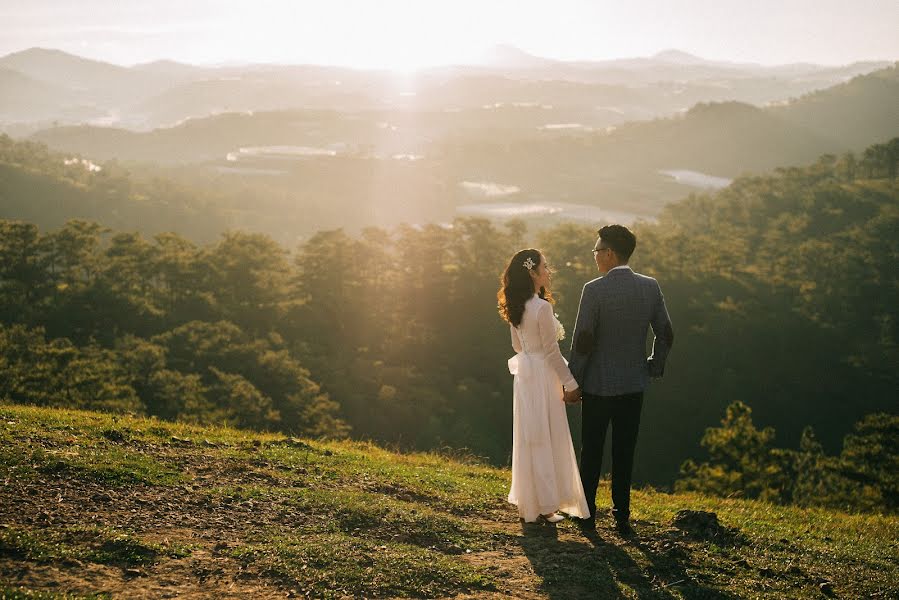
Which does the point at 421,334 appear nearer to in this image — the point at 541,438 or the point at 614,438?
the point at 541,438

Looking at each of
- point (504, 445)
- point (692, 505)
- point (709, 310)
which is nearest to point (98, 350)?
point (504, 445)

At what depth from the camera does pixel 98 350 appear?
4581cm

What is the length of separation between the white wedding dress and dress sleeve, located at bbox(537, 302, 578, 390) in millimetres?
50

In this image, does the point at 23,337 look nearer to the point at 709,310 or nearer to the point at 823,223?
the point at 709,310

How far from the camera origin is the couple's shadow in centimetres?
745

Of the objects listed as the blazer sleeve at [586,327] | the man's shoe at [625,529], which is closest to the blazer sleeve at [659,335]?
the blazer sleeve at [586,327]

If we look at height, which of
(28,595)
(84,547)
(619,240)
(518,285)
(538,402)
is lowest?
(84,547)

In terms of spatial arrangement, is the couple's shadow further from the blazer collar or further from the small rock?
the small rock

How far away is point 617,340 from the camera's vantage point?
27.5ft

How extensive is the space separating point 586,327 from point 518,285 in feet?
3.22

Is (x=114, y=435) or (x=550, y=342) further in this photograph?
(x=114, y=435)

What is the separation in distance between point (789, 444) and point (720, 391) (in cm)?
828

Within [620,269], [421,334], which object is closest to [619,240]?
[620,269]

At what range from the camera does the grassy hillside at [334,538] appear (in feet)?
23.5
